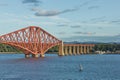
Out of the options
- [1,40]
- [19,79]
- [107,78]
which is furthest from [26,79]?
[1,40]

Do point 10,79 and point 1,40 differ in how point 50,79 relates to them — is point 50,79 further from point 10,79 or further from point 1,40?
point 1,40

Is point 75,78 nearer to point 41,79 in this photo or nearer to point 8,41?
point 41,79

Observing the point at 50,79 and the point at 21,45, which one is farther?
the point at 21,45

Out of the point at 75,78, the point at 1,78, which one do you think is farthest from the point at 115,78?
the point at 1,78

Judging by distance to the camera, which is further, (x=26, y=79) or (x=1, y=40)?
(x=1, y=40)

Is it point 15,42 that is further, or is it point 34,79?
point 15,42

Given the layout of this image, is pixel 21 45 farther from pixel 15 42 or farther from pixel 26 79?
pixel 26 79

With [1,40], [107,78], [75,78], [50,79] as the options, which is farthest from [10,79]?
[1,40]
